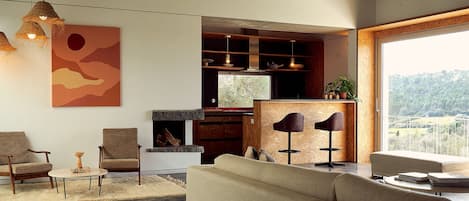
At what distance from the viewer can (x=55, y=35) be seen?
6.92 meters

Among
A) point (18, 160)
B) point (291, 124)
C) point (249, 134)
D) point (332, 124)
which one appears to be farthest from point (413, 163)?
point (18, 160)

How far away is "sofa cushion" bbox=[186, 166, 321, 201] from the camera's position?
2.65 m

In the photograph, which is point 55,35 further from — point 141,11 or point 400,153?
point 400,153

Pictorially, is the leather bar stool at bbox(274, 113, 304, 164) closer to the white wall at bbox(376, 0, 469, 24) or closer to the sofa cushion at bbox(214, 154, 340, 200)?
the white wall at bbox(376, 0, 469, 24)

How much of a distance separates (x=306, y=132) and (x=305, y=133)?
0.09 feet

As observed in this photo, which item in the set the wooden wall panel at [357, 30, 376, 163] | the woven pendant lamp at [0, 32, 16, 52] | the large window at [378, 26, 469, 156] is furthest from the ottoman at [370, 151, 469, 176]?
the woven pendant lamp at [0, 32, 16, 52]

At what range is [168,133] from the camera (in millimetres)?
7883

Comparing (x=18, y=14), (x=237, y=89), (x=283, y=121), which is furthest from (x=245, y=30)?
(x=18, y=14)

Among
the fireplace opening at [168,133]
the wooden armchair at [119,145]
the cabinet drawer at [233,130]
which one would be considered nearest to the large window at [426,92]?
the cabinet drawer at [233,130]

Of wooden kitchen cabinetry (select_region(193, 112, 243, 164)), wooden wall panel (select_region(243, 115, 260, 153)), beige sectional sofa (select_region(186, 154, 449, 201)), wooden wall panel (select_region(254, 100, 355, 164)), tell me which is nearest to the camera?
beige sectional sofa (select_region(186, 154, 449, 201))

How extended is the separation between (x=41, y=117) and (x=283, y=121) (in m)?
3.65

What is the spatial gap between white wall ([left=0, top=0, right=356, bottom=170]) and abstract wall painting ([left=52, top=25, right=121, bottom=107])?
0.10m

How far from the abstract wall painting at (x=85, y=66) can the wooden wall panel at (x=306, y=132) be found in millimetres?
2506

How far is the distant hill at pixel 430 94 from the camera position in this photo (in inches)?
293
